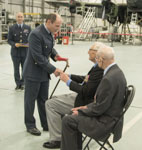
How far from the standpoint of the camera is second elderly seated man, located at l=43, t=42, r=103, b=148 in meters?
2.68

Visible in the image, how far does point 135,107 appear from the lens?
487 cm

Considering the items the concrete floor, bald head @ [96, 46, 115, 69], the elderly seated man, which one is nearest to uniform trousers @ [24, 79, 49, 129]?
the concrete floor

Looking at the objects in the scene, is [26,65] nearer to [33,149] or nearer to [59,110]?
[59,110]

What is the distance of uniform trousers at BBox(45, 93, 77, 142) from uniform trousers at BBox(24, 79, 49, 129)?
14.7 inches

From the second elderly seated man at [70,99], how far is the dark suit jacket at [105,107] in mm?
319

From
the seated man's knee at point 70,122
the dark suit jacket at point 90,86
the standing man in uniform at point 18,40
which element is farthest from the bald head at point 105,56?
the standing man in uniform at point 18,40

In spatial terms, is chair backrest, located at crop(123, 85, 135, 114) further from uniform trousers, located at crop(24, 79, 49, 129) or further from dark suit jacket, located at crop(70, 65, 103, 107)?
uniform trousers, located at crop(24, 79, 49, 129)

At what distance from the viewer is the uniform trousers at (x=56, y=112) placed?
9.86ft

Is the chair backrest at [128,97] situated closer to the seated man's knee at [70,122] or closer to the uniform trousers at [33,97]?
the seated man's knee at [70,122]

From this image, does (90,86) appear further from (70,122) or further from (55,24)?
(55,24)

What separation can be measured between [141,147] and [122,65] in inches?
247

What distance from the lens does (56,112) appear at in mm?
3047

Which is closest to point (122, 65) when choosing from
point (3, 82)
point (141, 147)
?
point (3, 82)

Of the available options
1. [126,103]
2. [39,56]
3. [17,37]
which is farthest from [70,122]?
[17,37]
